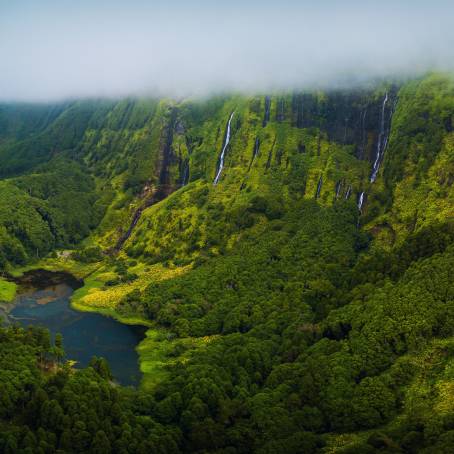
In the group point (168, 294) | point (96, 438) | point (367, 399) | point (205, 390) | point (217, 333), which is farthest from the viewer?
point (168, 294)

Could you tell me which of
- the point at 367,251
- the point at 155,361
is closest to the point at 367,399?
the point at 155,361

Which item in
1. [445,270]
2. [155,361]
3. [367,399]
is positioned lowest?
[155,361]

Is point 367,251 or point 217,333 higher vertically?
point 367,251

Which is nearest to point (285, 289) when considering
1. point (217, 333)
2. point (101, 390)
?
point (217, 333)

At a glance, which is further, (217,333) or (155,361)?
(217,333)

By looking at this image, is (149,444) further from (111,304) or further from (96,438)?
(111,304)

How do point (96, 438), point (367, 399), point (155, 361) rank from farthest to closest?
point (155, 361)
point (367, 399)
point (96, 438)
